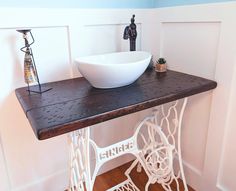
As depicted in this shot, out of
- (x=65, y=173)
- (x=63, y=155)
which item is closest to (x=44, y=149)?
(x=63, y=155)

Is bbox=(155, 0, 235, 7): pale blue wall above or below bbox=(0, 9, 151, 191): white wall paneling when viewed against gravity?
above

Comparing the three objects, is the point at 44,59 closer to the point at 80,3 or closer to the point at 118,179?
the point at 80,3

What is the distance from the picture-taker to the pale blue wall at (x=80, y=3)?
1.05m

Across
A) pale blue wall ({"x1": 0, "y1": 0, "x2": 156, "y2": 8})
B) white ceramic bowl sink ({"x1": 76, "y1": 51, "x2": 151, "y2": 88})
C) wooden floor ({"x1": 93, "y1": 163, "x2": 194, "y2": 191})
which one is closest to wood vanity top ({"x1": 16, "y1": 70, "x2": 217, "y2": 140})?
white ceramic bowl sink ({"x1": 76, "y1": 51, "x2": 151, "y2": 88})

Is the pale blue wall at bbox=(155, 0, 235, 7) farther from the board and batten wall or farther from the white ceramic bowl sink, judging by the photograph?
Result: the white ceramic bowl sink

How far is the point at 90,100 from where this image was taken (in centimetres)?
93

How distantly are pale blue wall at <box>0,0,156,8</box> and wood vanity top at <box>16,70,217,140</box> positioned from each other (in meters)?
0.39

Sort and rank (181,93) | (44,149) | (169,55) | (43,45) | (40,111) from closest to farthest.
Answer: (40,111), (181,93), (43,45), (44,149), (169,55)

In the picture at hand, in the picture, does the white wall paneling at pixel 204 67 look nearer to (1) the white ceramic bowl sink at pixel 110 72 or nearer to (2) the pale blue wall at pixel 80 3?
(2) the pale blue wall at pixel 80 3

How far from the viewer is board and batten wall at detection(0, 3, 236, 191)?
111 centimetres

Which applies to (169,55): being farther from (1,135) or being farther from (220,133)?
(1,135)

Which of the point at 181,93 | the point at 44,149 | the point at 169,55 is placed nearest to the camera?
the point at 181,93

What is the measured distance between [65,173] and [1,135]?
49 cm

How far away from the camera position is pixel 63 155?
55.6 inches
